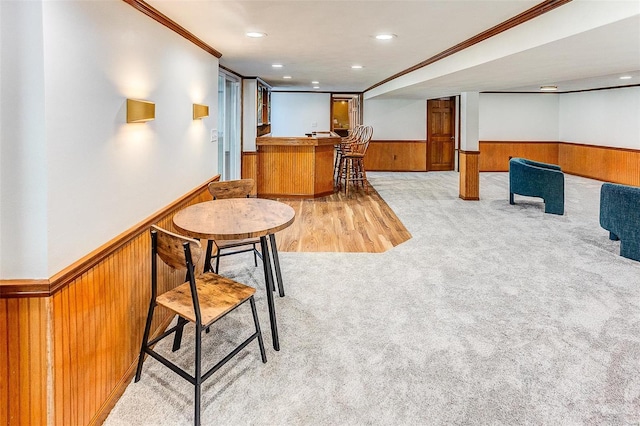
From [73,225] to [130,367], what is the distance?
2.87ft

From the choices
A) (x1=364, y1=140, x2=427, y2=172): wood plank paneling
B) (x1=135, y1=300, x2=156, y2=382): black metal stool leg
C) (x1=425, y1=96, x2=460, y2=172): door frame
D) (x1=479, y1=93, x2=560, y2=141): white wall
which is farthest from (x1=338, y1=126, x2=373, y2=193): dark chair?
(x1=135, y1=300, x2=156, y2=382): black metal stool leg

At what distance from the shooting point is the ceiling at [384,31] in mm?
2586

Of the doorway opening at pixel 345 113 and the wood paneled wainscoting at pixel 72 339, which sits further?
the doorway opening at pixel 345 113

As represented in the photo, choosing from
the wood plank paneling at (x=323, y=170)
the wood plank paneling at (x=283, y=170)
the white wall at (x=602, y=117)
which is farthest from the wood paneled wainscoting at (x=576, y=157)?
the wood plank paneling at (x=283, y=170)

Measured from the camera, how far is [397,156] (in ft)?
35.4

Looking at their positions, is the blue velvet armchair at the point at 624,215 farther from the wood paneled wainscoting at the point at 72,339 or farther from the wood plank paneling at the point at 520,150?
the wood plank paneling at the point at 520,150

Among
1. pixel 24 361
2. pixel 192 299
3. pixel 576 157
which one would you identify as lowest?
pixel 24 361

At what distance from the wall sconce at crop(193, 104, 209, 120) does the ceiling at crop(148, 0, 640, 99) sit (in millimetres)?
571

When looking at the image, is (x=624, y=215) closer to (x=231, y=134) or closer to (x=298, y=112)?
(x=231, y=134)

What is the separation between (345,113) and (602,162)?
7872 millimetres

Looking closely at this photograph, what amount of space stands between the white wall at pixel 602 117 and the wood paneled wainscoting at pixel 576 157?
6.8 inches

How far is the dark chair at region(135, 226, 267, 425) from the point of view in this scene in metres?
1.78

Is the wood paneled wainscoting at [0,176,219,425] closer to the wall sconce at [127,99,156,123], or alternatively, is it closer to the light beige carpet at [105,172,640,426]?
the light beige carpet at [105,172,640,426]

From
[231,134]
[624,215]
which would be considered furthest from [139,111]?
[231,134]
